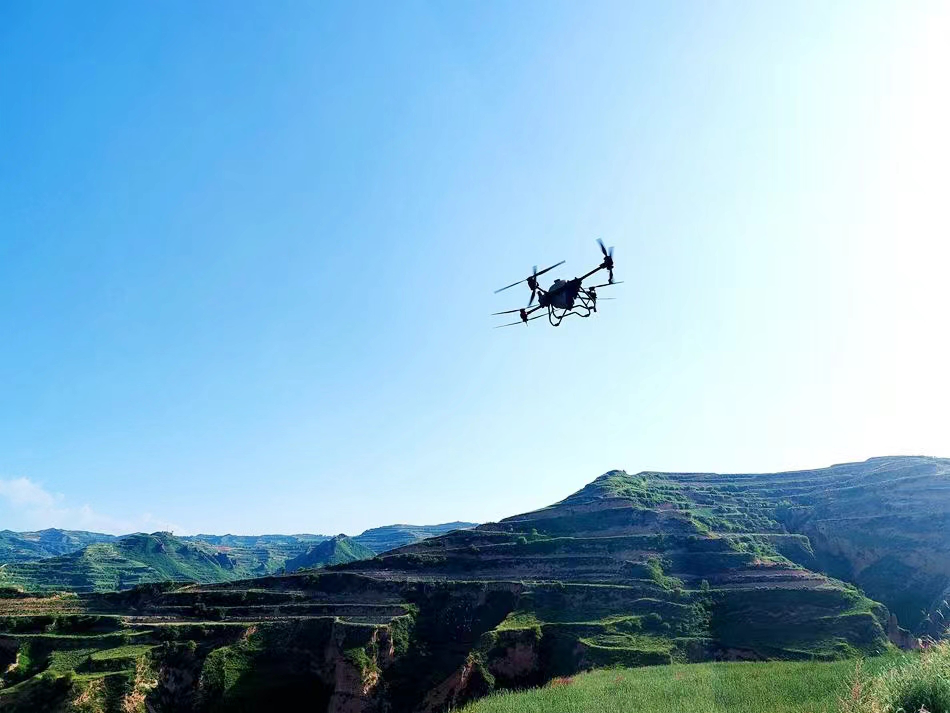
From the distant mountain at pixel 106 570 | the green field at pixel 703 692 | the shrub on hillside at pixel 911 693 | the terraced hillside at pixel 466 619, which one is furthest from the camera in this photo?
the distant mountain at pixel 106 570

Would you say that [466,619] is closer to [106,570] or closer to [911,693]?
[911,693]

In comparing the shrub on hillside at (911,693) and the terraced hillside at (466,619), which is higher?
the shrub on hillside at (911,693)

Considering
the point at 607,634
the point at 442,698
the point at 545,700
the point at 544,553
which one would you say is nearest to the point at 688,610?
the point at 607,634

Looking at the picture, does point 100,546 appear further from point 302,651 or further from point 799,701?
point 799,701

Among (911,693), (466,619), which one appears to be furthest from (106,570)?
(911,693)

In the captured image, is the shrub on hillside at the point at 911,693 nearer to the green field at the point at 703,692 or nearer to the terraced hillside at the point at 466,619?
the green field at the point at 703,692

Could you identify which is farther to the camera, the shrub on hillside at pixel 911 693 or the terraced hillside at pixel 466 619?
the terraced hillside at pixel 466 619

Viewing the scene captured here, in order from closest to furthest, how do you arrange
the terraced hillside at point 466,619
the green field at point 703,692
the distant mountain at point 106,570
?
the green field at point 703,692 < the terraced hillside at point 466,619 < the distant mountain at point 106,570

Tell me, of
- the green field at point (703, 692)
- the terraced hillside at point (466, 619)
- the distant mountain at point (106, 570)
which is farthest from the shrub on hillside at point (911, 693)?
the distant mountain at point (106, 570)
